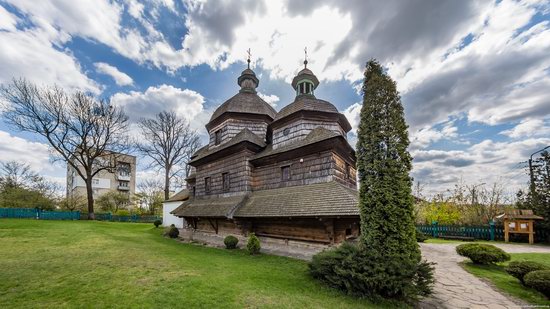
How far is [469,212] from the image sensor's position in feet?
59.4

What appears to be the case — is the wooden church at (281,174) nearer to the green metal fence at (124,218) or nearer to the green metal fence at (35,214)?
the green metal fence at (35,214)

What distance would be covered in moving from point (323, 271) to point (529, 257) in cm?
889

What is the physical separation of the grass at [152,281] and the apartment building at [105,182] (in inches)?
1136

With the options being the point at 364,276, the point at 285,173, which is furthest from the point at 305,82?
the point at 364,276

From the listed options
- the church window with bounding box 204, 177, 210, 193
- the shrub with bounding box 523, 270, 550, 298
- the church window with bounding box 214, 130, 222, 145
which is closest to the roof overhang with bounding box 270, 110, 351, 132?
the church window with bounding box 214, 130, 222, 145

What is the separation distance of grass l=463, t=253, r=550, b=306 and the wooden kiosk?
15.7 feet

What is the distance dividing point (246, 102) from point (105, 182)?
40.7 m

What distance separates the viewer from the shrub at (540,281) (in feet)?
16.1

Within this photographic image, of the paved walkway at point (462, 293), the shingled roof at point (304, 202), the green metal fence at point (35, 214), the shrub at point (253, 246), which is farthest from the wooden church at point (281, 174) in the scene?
the green metal fence at point (35, 214)

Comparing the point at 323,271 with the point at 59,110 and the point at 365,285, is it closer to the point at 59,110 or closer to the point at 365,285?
the point at 365,285

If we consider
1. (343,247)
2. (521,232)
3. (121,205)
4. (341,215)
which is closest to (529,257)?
(521,232)

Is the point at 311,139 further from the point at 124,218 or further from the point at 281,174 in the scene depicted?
the point at 124,218

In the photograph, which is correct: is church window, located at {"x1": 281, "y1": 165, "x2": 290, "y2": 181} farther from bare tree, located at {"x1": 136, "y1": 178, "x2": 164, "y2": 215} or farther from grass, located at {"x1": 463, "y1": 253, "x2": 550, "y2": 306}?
bare tree, located at {"x1": 136, "y1": 178, "x2": 164, "y2": 215}

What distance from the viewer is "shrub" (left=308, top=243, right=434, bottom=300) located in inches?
188
